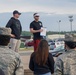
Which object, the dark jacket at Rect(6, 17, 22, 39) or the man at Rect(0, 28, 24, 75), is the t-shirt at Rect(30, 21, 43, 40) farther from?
the man at Rect(0, 28, 24, 75)

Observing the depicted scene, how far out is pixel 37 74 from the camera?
25.9 ft

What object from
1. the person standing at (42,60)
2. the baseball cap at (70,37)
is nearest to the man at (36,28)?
the person standing at (42,60)

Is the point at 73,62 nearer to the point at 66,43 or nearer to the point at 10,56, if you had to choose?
the point at 66,43

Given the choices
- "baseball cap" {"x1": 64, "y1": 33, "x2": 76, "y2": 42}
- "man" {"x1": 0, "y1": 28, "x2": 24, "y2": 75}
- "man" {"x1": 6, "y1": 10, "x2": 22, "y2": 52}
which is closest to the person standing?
"baseball cap" {"x1": 64, "y1": 33, "x2": 76, "y2": 42}

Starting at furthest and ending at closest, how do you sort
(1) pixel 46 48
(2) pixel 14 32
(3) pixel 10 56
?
(2) pixel 14 32 → (1) pixel 46 48 → (3) pixel 10 56

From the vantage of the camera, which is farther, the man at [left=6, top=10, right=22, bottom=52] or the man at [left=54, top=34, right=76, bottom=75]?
the man at [left=6, top=10, right=22, bottom=52]

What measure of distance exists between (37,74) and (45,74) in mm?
163

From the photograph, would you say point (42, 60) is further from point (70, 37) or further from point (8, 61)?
point (8, 61)

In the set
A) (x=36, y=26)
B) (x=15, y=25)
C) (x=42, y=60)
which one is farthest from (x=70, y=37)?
(x=36, y=26)

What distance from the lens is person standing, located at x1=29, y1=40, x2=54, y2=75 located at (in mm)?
7391

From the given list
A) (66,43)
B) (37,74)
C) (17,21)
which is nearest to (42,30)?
(17,21)

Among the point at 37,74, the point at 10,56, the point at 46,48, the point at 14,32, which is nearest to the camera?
the point at 10,56

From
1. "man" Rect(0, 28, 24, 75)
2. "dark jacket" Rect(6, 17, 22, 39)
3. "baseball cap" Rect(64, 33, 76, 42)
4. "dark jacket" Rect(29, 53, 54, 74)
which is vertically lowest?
"dark jacket" Rect(29, 53, 54, 74)

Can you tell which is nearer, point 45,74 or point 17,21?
point 45,74
